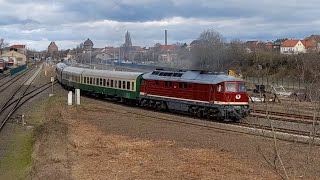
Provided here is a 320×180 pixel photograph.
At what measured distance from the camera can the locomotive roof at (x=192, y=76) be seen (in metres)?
30.0

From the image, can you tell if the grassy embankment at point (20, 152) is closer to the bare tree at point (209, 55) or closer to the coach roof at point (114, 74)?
the coach roof at point (114, 74)

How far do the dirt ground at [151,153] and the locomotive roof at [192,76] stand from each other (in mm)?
4921

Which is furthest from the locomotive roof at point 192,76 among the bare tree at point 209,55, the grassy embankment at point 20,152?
the bare tree at point 209,55

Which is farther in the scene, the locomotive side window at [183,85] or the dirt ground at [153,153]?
the locomotive side window at [183,85]

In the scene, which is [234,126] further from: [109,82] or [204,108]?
[109,82]

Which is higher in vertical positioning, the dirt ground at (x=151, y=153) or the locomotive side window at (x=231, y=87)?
the locomotive side window at (x=231, y=87)

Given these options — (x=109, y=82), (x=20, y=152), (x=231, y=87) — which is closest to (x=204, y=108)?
(x=231, y=87)

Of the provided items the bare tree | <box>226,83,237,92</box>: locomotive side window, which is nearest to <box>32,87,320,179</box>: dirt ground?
<box>226,83,237,92</box>: locomotive side window

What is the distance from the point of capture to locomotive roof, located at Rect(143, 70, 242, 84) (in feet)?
98.5

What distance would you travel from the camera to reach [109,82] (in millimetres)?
42812

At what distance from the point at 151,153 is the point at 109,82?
83.5ft

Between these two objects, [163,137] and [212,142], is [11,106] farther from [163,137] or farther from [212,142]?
[212,142]

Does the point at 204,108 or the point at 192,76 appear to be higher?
the point at 192,76

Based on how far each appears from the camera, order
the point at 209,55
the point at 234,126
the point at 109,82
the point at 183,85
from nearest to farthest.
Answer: the point at 234,126 < the point at 183,85 < the point at 109,82 < the point at 209,55
